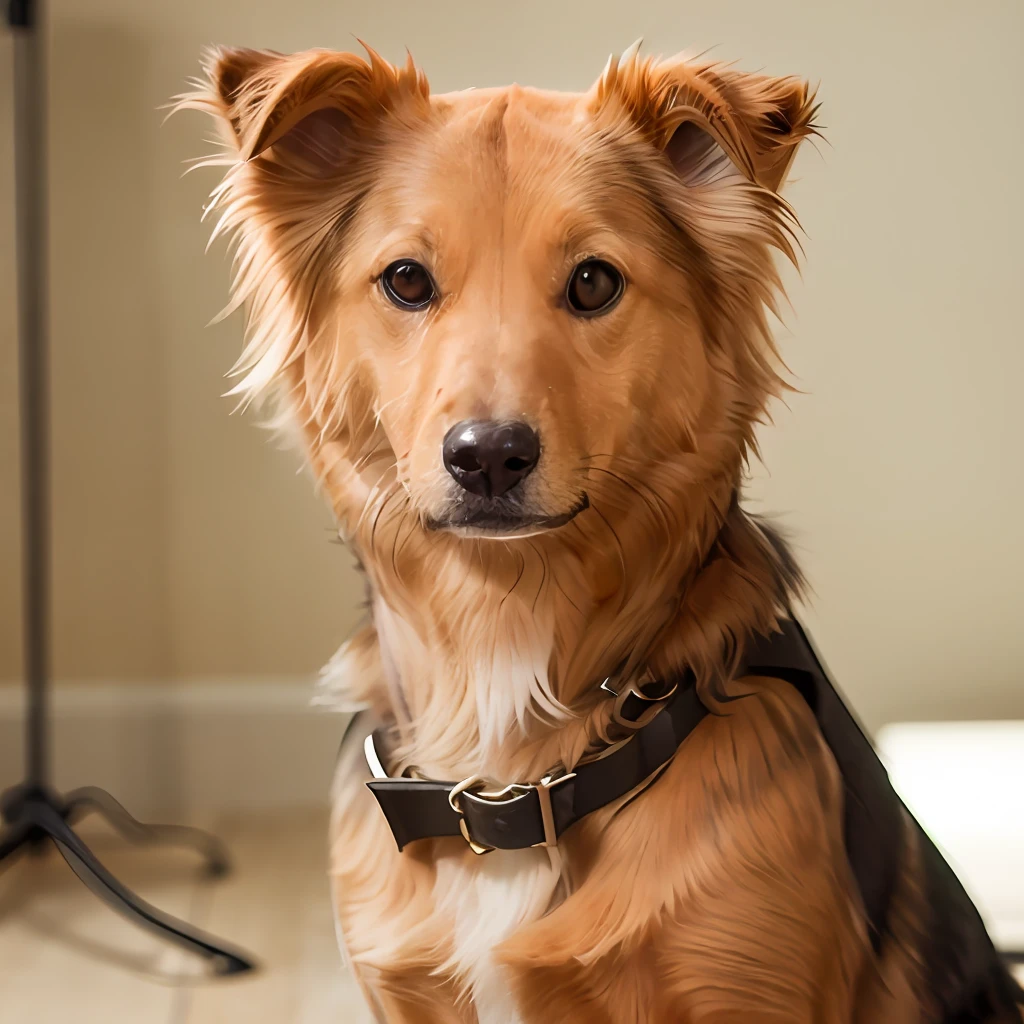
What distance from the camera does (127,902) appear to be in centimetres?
130

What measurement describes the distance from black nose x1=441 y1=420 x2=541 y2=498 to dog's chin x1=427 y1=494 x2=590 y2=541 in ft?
0.05

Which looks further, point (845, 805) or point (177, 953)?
point (177, 953)

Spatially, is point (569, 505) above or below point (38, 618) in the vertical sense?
above

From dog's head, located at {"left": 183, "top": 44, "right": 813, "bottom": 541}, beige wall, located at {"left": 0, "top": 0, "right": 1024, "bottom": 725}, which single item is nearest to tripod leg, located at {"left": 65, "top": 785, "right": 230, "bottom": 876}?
beige wall, located at {"left": 0, "top": 0, "right": 1024, "bottom": 725}

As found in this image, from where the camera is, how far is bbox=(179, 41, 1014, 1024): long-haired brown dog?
85cm

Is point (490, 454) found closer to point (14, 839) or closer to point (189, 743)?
point (189, 743)

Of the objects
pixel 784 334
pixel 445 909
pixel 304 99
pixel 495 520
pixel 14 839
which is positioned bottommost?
pixel 14 839

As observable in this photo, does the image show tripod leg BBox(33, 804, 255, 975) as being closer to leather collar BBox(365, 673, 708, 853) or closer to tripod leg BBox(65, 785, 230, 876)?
tripod leg BBox(65, 785, 230, 876)

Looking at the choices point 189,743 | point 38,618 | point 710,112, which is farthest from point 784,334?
point 38,618

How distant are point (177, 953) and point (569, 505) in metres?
0.82

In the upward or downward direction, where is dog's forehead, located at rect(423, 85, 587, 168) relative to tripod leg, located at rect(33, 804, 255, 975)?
upward

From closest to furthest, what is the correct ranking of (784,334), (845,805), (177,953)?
(845,805)
(784,334)
(177,953)

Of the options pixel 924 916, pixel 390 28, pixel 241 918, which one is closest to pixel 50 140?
pixel 390 28

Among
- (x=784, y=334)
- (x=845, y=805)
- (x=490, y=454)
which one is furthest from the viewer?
(x=784, y=334)
